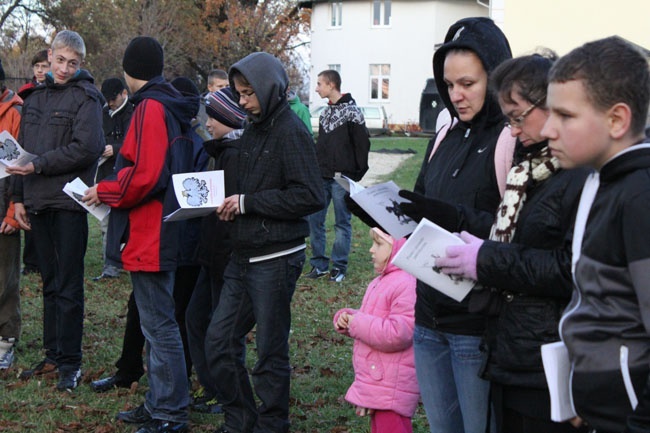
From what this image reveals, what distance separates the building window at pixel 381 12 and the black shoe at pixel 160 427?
44.7 m

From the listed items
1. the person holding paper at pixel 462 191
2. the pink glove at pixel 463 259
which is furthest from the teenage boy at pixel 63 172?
the pink glove at pixel 463 259

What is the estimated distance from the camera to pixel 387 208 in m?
3.54

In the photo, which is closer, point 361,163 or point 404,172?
point 361,163

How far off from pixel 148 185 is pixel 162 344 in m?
0.96

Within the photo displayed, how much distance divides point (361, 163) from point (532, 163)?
709cm

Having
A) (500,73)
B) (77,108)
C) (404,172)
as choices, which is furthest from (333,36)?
(500,73)

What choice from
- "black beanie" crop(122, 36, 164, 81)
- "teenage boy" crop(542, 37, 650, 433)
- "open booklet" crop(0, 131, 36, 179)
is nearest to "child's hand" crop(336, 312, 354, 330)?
"black beanie" crop(122, 36, 164, 81)

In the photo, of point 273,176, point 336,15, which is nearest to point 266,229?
point 273,176

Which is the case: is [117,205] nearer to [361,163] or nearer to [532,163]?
[532,163]

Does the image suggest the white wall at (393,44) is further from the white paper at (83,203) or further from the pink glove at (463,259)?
the pink glove at (463,259)

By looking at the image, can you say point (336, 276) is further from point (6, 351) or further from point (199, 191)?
point (199, 191)

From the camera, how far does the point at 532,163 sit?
9.41ft

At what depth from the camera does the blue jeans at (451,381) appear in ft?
10.6

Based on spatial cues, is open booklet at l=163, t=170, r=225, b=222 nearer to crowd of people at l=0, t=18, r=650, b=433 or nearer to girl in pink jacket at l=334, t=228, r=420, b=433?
crowd of people at l=0, t=18, r=650, b=433
